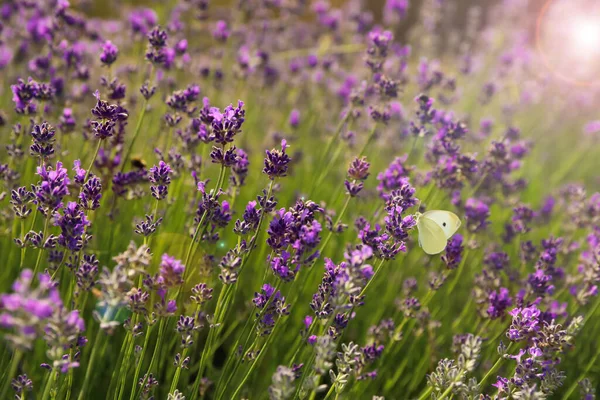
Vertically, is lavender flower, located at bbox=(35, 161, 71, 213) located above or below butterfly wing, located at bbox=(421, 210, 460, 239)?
below

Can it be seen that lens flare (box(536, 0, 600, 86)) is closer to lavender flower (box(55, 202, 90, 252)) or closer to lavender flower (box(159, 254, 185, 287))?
lavender flower (box(159, 254, 185, 287))

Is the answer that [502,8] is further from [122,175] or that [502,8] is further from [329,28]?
[122,175]

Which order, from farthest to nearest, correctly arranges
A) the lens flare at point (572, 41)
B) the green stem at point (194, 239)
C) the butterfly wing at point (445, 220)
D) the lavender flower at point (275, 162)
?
the lens flare at point (572, 41), the butterfly wing at point (445, 220), the lavender flower at point (275, 162), the green stem at point (194, 239)

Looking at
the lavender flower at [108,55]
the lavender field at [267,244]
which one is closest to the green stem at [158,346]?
the lavender field at [267,244]

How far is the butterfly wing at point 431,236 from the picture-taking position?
7.01 feet

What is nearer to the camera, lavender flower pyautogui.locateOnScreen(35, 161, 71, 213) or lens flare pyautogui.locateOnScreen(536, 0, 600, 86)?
lavender flower pyautogui.locateOnScreen(35, 161, 71, 213)

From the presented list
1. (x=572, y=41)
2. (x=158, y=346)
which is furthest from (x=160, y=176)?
(x=572, y=41)

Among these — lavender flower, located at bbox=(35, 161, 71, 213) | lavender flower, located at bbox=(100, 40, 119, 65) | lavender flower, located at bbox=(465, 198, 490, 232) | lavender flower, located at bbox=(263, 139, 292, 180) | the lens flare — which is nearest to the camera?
lavender flower, located at bbox=(35, 161, 71, 213)

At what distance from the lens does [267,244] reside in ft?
7.25

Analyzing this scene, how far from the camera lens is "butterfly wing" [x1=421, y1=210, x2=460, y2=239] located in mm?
2068

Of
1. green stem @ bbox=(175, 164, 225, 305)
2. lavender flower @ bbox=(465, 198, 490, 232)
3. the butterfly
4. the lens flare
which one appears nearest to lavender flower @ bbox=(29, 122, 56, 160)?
green stem @ bbox=(175, 164, 225, 305)

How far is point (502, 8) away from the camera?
755 centimetres

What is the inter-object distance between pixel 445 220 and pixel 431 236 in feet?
0.39

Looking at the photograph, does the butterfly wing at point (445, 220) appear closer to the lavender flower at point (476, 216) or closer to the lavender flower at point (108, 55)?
the lavender flower at point (476, 216)
